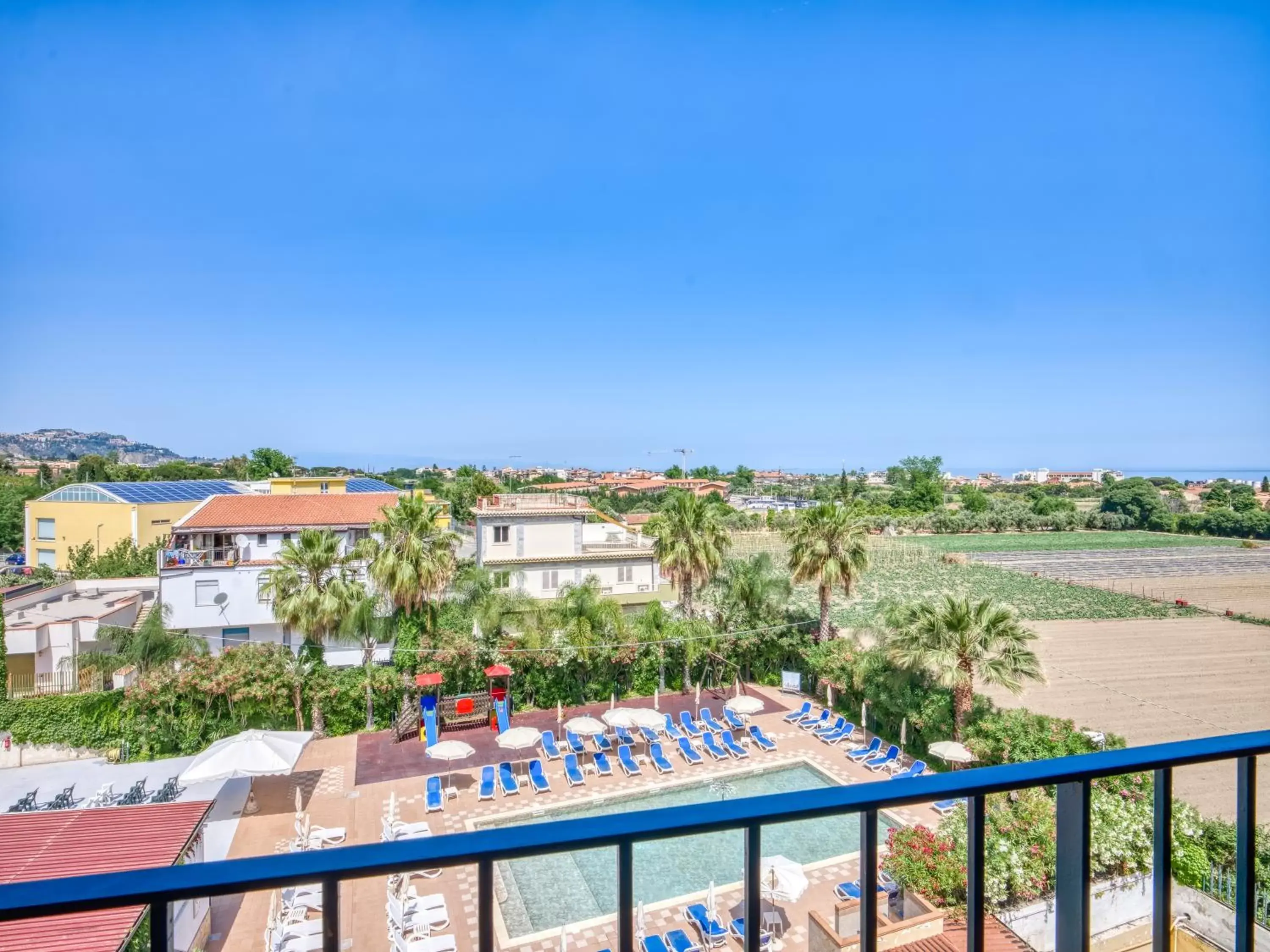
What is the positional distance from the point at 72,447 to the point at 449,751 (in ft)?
469

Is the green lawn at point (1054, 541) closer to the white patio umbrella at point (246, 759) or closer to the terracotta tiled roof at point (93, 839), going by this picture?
the white patio umbrella at point (246, 759)

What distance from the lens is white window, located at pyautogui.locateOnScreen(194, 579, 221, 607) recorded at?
22.0 metres

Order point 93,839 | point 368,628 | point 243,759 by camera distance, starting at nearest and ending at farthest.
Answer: point 93,839 < point 243,759 < point 368,628

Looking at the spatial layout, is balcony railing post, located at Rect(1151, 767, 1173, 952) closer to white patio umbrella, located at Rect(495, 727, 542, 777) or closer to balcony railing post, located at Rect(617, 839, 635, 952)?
balcony railing post, located at Rect(617, 839, 635, 952)

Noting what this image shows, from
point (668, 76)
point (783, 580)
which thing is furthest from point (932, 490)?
point (668, 76)

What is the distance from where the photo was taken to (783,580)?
75.9 feet

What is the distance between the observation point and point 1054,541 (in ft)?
248

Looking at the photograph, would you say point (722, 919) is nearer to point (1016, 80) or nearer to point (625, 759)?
point (625, 759)

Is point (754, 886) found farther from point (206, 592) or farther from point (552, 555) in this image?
point (552, 555)

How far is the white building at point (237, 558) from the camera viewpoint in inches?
860

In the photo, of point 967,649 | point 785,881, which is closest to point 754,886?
point 785,881

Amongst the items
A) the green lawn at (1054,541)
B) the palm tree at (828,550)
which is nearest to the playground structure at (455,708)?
the palm tree at (828,550)

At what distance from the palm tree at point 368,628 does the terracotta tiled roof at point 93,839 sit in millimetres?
7934

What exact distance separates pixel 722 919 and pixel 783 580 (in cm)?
1356
